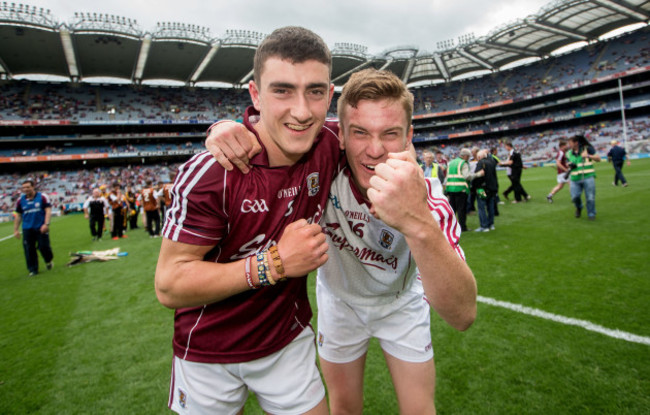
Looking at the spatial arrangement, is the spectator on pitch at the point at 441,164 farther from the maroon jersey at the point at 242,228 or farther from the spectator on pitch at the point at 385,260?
the maroon jersey at the point at 242,228

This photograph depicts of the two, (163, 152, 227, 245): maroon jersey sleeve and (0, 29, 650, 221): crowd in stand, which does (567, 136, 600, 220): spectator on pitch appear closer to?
(163, 152, 227, 245): maroon jersey sleeve

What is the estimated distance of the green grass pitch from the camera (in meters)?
2.82

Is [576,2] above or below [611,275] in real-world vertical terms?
above

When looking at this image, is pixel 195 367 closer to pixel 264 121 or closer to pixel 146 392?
pixel 264 121

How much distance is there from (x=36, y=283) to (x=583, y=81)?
57.7m

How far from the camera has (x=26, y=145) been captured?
38188 mm

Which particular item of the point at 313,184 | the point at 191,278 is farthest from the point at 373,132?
the point at 191,278

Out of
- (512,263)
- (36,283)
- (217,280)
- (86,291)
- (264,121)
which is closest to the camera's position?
(217,280)

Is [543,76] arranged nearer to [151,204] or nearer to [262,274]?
[151,204]

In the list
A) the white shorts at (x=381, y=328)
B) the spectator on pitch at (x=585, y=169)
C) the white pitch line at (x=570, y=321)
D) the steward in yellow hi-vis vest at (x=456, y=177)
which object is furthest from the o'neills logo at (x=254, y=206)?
the spectator on pitch at (x=585, y=169)

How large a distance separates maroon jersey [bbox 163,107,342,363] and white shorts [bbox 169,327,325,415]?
83 mm

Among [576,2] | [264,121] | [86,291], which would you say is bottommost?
[86,291]

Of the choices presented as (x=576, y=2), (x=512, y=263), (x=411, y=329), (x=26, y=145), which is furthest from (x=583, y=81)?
(x=26, y=145)

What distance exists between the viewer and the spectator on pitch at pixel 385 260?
1.27m
